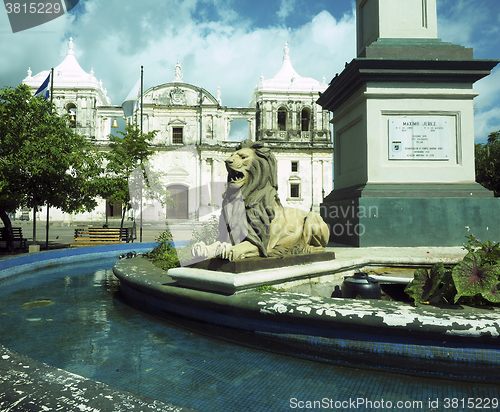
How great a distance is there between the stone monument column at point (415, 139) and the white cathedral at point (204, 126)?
28.4 metres

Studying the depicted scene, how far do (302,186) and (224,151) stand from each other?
9515 millimetres

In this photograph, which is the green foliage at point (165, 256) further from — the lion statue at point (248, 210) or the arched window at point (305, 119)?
the arched window at point (305, 119)

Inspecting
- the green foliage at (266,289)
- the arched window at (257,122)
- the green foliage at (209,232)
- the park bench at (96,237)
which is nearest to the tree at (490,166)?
the arched window at (257,122)

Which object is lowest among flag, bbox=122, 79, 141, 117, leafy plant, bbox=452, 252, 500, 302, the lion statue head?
leafy plant, bbox=452, 252, 500, 302

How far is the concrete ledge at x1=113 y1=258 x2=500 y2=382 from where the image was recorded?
6.39ft

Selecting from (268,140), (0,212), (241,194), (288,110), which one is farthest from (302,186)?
(241,194)

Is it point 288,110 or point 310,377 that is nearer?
point 310,377

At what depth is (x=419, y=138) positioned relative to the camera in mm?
6160

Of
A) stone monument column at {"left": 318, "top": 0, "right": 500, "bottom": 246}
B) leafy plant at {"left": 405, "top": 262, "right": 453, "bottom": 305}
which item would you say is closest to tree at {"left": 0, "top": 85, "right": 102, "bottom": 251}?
stone monument column at {"left": 318, "top": 0, "right": 500, "bottom": 246}

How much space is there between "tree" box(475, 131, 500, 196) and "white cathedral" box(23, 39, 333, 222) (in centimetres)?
1445

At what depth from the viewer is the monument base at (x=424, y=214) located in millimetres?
5863

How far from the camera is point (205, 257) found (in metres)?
3.26

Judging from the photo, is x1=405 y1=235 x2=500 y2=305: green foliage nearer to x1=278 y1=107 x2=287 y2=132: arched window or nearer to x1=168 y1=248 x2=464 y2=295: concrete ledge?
x1=168 y1=248 x2=464 y2=295: concrete ledge

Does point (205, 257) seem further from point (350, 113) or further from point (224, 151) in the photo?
point (224, 151)
